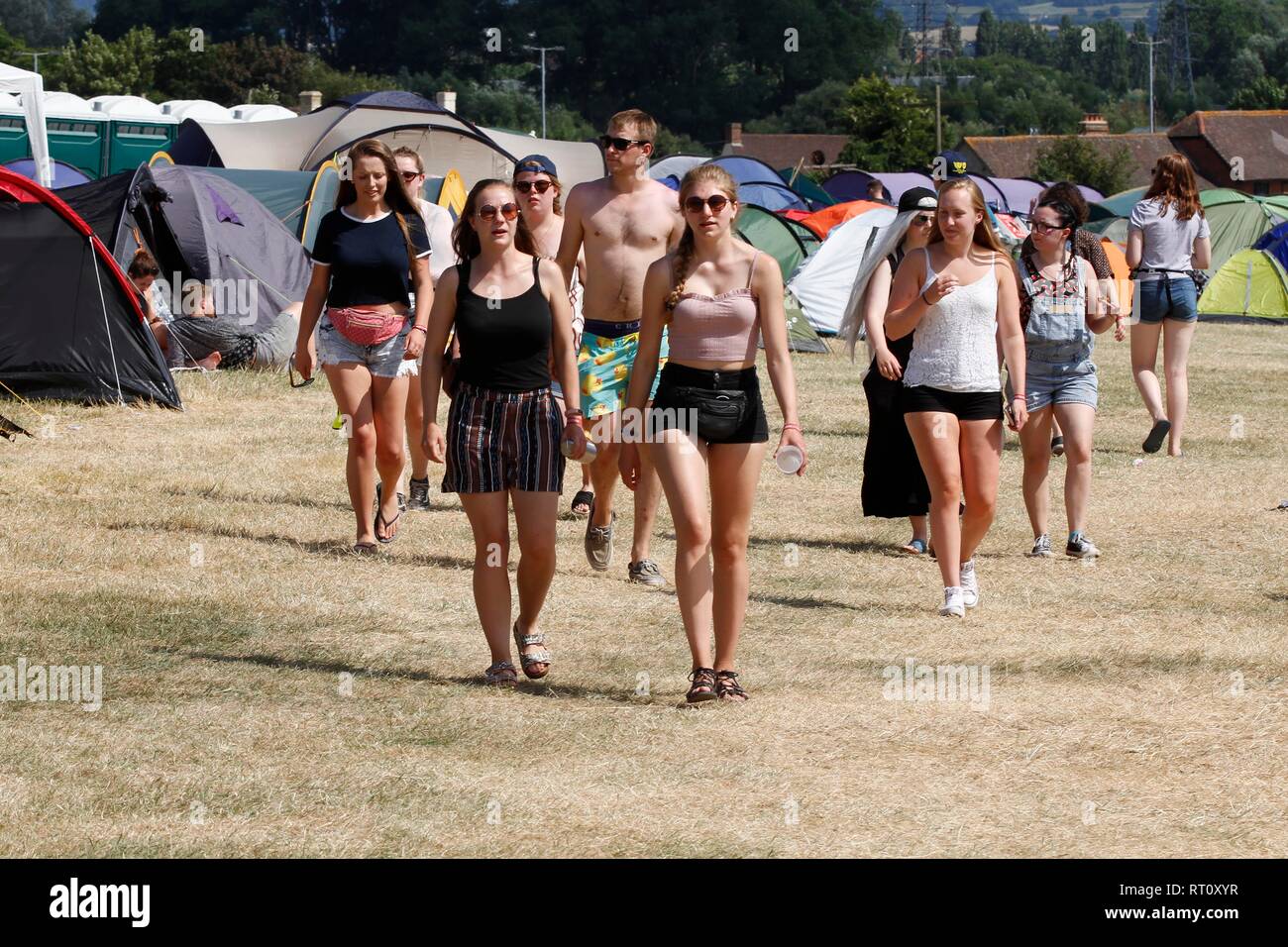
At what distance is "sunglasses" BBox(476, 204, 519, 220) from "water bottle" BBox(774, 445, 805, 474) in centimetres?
122

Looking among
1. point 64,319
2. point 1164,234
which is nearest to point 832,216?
point 64,319

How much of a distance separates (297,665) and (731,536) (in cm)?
172

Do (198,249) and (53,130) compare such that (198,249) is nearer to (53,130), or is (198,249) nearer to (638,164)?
(638,164)

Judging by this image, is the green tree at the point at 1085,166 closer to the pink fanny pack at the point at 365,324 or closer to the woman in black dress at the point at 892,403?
the woman in black dress at the point at 892,403

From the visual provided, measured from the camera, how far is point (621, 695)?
20.2 ft

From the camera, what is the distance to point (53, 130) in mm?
44250

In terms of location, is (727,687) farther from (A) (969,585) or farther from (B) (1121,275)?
(B) (1121,275)

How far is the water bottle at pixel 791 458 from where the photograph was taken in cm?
578

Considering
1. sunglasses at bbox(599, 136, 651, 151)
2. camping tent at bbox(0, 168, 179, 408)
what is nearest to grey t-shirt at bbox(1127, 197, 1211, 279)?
sunglasses at bbox(599, 136, 651, 151)

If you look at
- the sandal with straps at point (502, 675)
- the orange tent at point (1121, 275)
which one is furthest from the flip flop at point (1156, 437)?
the orange tent at point (1121, 275)

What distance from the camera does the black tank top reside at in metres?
6.02

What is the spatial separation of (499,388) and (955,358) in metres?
2.12

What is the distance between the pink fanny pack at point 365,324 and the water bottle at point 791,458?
287 cm
